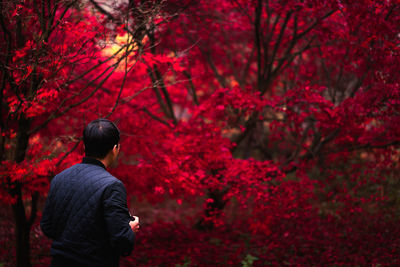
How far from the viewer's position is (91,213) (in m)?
2.48

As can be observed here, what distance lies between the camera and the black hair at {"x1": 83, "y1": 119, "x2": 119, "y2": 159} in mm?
2641

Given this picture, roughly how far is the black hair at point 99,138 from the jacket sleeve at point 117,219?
0.33m

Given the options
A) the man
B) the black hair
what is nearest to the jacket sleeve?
the man

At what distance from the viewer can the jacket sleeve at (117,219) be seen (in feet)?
7.88

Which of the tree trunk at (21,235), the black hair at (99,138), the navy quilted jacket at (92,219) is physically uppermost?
the black hair at (99,138)

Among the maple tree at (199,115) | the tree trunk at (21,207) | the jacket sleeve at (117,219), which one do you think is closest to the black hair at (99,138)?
the jacket sleeve at (117,219)

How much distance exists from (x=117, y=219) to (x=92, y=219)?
0.21m

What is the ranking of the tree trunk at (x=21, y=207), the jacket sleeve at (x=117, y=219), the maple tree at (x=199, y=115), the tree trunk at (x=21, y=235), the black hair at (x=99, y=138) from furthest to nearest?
the tree trunk at (x=21, y=235)
the tree trunk at (x=21, y=207)
the maple tree at (x=199, y=115)
the black hair at (x=99, y=138)
the jacket sleeve at (x=117, y=219)

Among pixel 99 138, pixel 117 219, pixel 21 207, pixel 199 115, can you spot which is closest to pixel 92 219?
pixel 117 219

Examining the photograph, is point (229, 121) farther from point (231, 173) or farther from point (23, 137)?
point (23, 137)

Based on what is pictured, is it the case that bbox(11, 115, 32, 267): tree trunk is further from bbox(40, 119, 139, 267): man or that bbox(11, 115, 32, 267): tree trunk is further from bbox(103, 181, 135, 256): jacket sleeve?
bbox(103, 181, 135, 256): jacket sleeve

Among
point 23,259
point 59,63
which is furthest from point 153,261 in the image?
point 59,63

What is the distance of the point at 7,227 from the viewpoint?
34.8 ft

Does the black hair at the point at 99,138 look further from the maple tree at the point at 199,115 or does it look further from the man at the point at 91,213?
the maple tree at the point at 199,115
